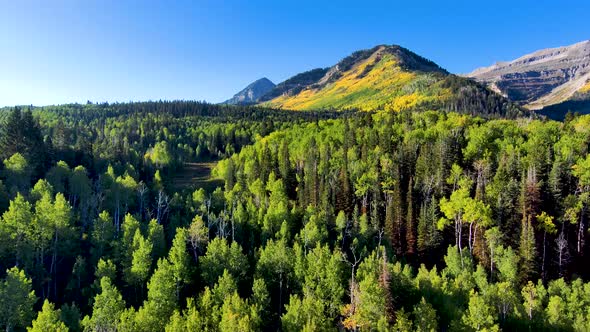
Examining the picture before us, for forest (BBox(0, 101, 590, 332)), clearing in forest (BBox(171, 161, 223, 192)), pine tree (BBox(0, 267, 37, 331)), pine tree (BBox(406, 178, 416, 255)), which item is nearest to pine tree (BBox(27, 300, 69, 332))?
forest (BBox(0, 101, 590, 332))

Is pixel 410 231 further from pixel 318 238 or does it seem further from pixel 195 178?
pixel 195 178

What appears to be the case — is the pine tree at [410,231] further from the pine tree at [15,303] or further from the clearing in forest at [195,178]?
the pine tree at [15,303]

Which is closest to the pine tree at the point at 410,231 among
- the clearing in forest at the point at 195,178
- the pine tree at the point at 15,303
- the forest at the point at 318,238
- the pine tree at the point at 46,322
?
the forest at the point at 318,238

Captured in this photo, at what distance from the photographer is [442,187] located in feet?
339

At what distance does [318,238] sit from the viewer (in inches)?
3253

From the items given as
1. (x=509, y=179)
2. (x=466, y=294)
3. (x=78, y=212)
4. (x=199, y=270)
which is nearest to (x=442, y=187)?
(x=509, y=179)

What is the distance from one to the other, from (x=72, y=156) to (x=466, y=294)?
119 meters

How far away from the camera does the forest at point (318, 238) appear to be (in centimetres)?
5562

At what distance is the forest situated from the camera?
55.6 m

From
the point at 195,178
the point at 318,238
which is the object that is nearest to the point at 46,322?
the point at 318,238

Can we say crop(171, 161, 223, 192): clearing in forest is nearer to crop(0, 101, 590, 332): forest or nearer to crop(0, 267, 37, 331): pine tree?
crop(0, 101, 590, 332): forest

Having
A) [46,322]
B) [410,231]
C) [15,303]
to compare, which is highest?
[15,303]

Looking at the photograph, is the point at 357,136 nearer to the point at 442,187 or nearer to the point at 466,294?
the point at 442,187

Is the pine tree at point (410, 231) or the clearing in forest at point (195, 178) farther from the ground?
the clearing in forest at point (195, 178)
